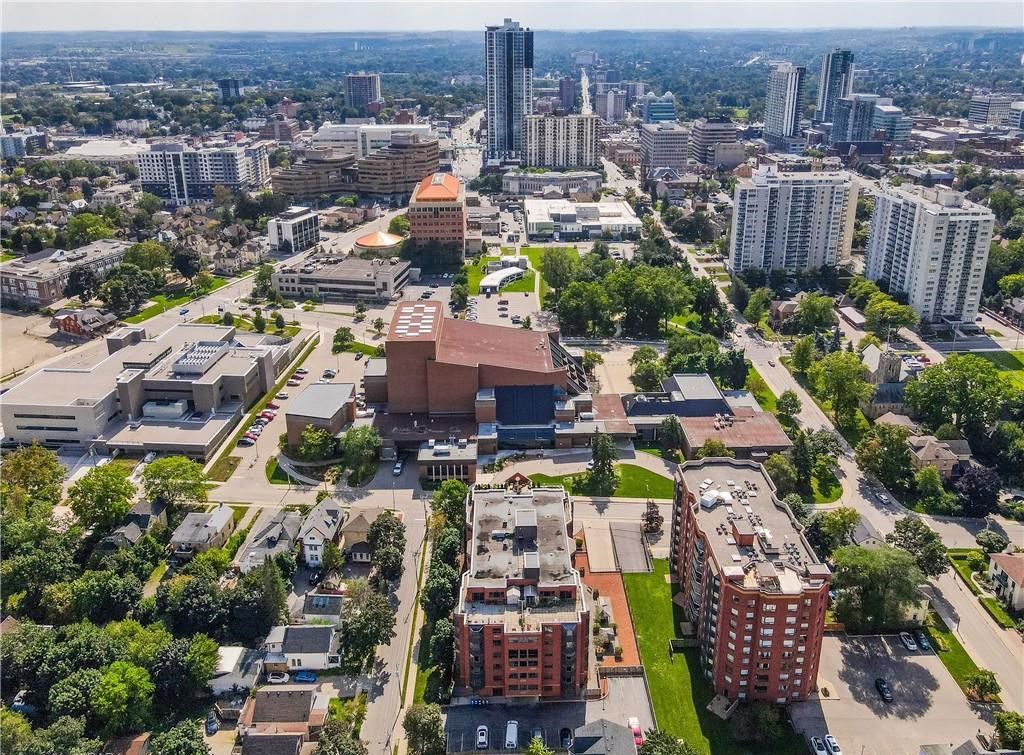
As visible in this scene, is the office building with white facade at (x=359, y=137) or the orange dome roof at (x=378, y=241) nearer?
the orange dome roof at (x=378, y=241)

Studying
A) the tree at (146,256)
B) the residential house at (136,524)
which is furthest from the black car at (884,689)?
the tree at (146,256)

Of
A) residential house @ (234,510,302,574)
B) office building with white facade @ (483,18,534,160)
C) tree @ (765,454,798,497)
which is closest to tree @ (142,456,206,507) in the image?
residential house @ (234,510,302,574)

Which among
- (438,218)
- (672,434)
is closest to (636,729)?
(672,434)

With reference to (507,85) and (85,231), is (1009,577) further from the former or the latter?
(507,85)

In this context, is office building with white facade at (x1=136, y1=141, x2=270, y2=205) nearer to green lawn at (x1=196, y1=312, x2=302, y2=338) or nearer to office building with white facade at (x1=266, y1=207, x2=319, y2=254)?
office building with white facade at (x1=266, y1=207, x2=319, y2=254)

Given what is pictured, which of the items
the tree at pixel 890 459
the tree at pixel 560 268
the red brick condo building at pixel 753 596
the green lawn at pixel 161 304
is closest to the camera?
the red brick condo building at pixel 753 596

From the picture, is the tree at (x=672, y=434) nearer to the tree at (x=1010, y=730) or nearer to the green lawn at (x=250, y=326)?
the tree at (x=1010, y=730)
